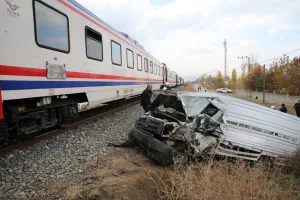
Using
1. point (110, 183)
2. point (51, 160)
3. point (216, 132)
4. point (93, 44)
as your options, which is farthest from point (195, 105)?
point (93, 44)

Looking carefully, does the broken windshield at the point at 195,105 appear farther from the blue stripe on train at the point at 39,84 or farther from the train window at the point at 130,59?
the train window at the point at 130,59

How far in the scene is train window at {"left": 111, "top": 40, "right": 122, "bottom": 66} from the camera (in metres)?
8.61

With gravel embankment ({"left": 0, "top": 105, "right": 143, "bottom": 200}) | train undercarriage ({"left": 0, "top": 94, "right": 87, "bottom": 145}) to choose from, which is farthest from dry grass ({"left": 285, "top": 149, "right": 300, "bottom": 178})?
train undercarriage ({"left": 0, "top": 94, "right": 87, "bottom": 145})

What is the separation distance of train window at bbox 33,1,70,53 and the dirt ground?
9.61 feet

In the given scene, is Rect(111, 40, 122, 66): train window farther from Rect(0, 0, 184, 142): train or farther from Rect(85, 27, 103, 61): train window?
Rect(85, 27, 103, 61): train window

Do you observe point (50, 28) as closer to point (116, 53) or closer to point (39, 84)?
point (39, 84)

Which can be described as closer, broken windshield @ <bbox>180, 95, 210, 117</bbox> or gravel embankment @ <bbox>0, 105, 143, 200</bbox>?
gravel embankment @ <bbox>0, 105, 143, 200</bbox>

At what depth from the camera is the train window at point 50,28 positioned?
15.0 ft

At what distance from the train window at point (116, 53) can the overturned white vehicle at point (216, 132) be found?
3936mm

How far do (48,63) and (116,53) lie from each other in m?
4.43

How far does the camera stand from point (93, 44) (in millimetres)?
7043

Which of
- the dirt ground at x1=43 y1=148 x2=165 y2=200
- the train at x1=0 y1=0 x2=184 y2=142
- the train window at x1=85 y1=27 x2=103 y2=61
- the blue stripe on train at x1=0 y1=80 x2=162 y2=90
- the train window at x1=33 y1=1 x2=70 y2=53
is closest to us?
the dirt ground at x1=43 y1=148 x2=165 y2=200

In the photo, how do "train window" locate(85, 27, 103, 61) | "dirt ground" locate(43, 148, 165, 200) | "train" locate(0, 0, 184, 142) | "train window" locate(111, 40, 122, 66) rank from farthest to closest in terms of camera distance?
"train window" locate(111, 40, 122, 66) → "train window" locate(85, 27, 103, 61) → "train" locate(0, 0, 184, 142) → "dirt ground" locate(43, 148, 165, 200)

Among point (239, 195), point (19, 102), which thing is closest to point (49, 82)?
point (19, 102)
